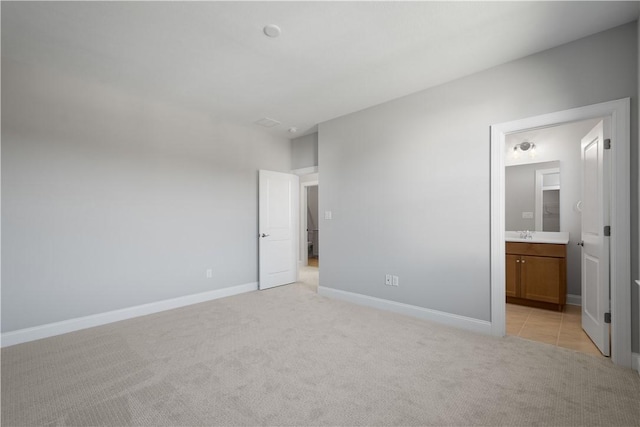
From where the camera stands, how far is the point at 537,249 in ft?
12.1

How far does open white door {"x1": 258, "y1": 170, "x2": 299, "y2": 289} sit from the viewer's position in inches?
186

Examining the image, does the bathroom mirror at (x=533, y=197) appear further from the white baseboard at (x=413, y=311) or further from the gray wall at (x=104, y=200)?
the gray wall at (x=104, y=200)

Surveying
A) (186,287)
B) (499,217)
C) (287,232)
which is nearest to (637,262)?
(499,217)

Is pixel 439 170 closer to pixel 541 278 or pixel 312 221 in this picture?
pixel 541 278

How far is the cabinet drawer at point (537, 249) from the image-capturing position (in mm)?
3561

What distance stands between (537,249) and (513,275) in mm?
450

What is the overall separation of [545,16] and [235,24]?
2.33m

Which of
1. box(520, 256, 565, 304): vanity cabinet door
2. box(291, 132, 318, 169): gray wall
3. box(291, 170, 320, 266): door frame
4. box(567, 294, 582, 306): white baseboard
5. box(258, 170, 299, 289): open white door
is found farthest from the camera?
box(291, 170, 320, 266): door frame

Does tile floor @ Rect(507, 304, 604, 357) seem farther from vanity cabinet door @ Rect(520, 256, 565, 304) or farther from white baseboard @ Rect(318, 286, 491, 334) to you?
white baseboard @ Rect(318, 286, 491, 334)

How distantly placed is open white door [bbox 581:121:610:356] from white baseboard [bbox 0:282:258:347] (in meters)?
4.22

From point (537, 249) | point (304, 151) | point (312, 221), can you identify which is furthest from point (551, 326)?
point (312, 221)

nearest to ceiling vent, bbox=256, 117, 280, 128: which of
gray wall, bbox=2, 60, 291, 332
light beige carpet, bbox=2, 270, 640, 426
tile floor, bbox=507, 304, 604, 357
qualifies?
gray wall, bbox=2, 60, 291, 332

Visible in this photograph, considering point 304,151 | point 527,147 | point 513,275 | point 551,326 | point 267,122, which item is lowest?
point 551,326

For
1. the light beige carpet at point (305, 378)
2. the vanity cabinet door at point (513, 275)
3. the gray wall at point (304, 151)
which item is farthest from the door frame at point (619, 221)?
the gray wall at point (304, 151)
